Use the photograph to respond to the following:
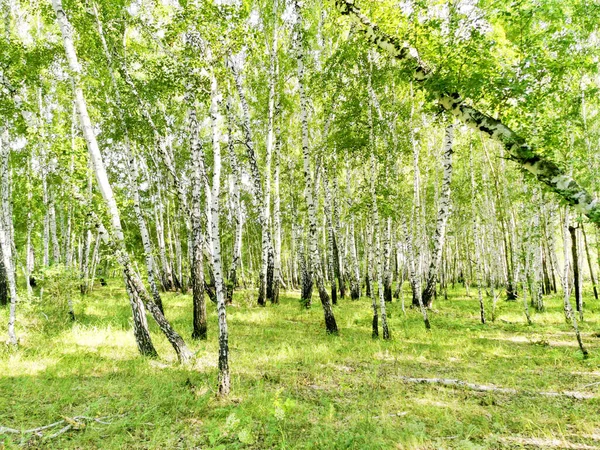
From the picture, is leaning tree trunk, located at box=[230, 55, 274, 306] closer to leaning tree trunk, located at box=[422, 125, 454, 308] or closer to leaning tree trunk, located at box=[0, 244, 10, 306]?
leaning tree trunk, located at box=[422, 125, 454, 308]

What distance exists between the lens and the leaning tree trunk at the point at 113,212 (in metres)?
7.13

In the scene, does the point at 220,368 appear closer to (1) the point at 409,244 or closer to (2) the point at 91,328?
(2) the point at 91,328

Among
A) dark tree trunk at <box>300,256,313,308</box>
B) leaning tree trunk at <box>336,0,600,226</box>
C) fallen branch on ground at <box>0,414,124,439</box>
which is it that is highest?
leaning tree trunk at <box>336,0,600,226</box>

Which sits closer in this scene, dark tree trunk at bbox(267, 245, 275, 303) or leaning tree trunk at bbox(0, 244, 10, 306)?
leaning tree trunk at bbox(0, 244, 10, 306)

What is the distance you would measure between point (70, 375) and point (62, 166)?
4.64 meters

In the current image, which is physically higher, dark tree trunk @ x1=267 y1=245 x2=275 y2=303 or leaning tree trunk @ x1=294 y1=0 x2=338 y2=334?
leaning tree trunk @ x1=294 y1=0 x2=338 y2=334

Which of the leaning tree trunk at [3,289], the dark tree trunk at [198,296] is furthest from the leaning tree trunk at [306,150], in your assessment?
the leaning tree trunk at [3,289]

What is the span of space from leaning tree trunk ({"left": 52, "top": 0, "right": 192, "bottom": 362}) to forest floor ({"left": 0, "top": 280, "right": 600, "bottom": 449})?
0.52 meters

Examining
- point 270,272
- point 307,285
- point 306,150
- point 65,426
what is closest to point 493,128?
point 306,150

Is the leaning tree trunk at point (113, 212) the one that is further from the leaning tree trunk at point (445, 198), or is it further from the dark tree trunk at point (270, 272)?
the leaning tree trunk at point (445, 198)

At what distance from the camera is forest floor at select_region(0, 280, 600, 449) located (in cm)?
487

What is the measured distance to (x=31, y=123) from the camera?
8.48 meters

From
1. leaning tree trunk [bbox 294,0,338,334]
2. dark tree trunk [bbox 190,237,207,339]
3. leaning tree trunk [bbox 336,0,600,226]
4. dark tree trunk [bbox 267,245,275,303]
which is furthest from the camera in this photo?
dark tree trunk [bbox 267,245,275,303]

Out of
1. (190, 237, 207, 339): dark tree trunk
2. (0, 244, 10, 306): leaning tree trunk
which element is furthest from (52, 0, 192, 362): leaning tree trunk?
(0, 244, 10, 306): leaning tree trunk
